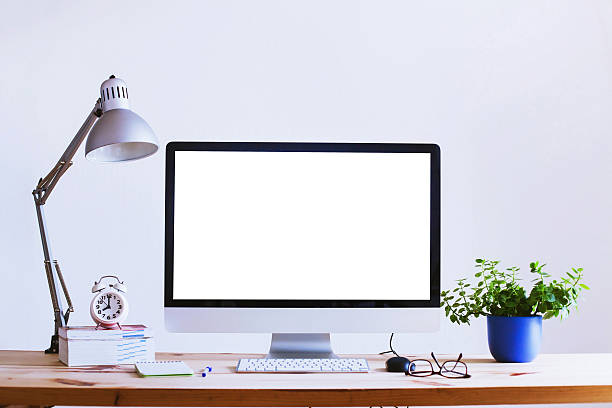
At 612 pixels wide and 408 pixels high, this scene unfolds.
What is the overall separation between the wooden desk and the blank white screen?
25cm

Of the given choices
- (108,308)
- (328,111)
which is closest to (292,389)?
(108,308)

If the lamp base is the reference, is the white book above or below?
above

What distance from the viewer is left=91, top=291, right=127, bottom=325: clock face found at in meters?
1.63

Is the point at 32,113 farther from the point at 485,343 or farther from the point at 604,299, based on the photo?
the point at 604,299

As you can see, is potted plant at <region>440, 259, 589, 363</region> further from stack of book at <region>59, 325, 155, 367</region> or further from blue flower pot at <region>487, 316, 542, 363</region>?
stack of book at <region>59, 325, 155, 367</region>

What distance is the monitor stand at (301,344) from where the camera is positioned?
5.47 feet

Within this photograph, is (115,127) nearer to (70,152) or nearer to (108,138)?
(108,138)

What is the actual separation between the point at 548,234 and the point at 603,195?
0.23 meters

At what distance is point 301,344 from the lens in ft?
5.49

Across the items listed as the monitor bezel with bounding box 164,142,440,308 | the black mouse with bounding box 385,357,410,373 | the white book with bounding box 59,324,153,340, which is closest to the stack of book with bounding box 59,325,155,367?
the white book with bounding box 59,324,153,340

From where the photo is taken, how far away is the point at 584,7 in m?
2.37

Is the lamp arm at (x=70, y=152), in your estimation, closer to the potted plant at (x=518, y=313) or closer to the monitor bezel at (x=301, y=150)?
the monitor bezel at (x=301, y=150)

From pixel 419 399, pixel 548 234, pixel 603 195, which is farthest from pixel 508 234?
pixel 419 399

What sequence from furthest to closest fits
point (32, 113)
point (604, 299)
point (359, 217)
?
point (604, 299), point (32, 113), point (359, 217)
